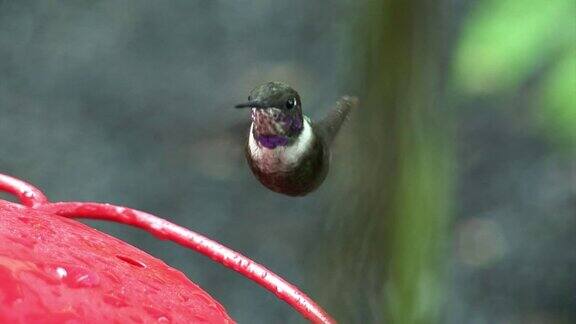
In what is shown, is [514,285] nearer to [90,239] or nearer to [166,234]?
[166,234]

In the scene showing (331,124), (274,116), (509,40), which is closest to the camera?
(509,40)

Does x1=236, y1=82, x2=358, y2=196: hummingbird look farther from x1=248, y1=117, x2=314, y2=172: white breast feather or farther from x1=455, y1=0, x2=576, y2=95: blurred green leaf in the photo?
x1=455, y1=0, x2=576, y2=95: blurred green leaf

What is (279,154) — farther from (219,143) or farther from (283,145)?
(219,143)

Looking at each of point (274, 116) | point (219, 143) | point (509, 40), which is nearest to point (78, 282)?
point (509, 40)

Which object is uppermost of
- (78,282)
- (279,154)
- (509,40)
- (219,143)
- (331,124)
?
(219,143)

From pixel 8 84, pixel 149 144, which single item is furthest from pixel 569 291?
pixel 8 84

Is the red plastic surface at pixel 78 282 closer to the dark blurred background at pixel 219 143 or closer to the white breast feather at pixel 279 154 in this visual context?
the white breast feather at pixel 279 154

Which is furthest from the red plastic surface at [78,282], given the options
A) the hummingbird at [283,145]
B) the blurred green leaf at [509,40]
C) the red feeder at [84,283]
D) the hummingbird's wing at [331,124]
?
the hummingbird's wing at [331,124]
